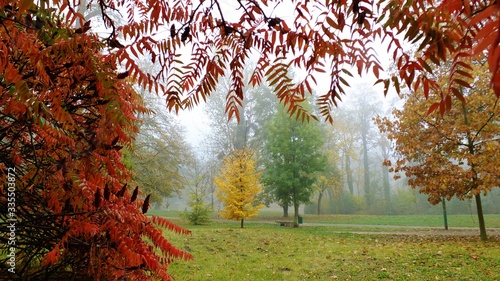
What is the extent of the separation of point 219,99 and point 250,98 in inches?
152

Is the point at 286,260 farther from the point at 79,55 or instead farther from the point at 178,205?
the point at 178,205

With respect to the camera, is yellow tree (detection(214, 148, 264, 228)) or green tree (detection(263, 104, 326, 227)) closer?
yellow tree (detection(214, 148, 264, 228))

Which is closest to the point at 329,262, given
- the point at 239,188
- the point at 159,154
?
the point at 239,188

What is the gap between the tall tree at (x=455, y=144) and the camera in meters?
10.2

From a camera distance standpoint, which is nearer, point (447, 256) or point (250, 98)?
point (447, 256)

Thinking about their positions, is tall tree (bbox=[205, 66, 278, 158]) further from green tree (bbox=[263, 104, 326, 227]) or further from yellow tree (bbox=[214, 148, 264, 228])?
yellow tree (bbox=[214, 148, 264, 228])

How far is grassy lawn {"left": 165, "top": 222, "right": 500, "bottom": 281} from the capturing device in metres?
6.12

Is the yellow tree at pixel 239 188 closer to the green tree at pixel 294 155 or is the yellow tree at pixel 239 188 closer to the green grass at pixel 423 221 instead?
the green tree at pixel 294 155

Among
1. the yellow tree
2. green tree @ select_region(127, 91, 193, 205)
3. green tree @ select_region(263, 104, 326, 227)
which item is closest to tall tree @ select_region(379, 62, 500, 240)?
green tree @ select_region(263, 104, 326, 227)

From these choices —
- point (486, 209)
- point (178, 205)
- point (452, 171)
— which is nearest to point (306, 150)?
point (452, 171)

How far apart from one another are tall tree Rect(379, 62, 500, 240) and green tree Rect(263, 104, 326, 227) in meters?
7.87

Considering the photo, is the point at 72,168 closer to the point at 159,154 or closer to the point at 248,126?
the point at 159,154

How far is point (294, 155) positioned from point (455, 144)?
1011 cm

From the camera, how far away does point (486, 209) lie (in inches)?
1118
